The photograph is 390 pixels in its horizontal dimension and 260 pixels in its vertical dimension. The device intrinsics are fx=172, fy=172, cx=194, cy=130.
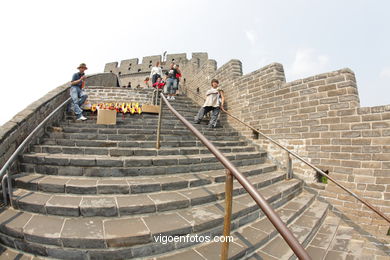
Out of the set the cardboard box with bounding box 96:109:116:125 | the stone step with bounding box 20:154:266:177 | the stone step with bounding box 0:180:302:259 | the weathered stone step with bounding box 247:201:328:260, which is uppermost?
the cardboard box with bounding box 96:109:116:125

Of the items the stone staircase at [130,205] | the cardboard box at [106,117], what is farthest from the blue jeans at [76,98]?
the stone staircase at [130,205]

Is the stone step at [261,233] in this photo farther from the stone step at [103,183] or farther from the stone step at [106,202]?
the stone step at [103,183]

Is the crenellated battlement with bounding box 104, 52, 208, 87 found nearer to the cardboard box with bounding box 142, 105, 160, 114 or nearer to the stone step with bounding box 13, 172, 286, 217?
the cardboard box with bounding box 142, 105, 160, 114

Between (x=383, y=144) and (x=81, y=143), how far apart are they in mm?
5830

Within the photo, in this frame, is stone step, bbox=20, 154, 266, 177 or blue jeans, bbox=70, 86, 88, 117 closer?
stone step, bbox=20, 154, 266, 177

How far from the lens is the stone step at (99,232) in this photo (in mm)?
1616

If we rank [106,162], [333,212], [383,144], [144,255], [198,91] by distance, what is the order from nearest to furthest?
[144,255] < [106,162] < [383,144] < [333,212] < [198,91]

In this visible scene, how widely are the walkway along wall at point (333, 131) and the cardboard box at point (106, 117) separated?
4308 millimetres

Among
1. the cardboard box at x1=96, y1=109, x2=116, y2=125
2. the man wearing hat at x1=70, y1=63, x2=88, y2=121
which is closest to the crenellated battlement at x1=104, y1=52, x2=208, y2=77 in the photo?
the man wearing hat at x1=70, y1=63, x2=88, y2=121

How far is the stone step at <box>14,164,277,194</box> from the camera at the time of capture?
2332mm

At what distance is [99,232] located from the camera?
171cm

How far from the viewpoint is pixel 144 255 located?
5.55 feet

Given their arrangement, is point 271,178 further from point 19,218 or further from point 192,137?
point 19,218

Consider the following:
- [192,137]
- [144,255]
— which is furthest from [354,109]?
[144,255]
